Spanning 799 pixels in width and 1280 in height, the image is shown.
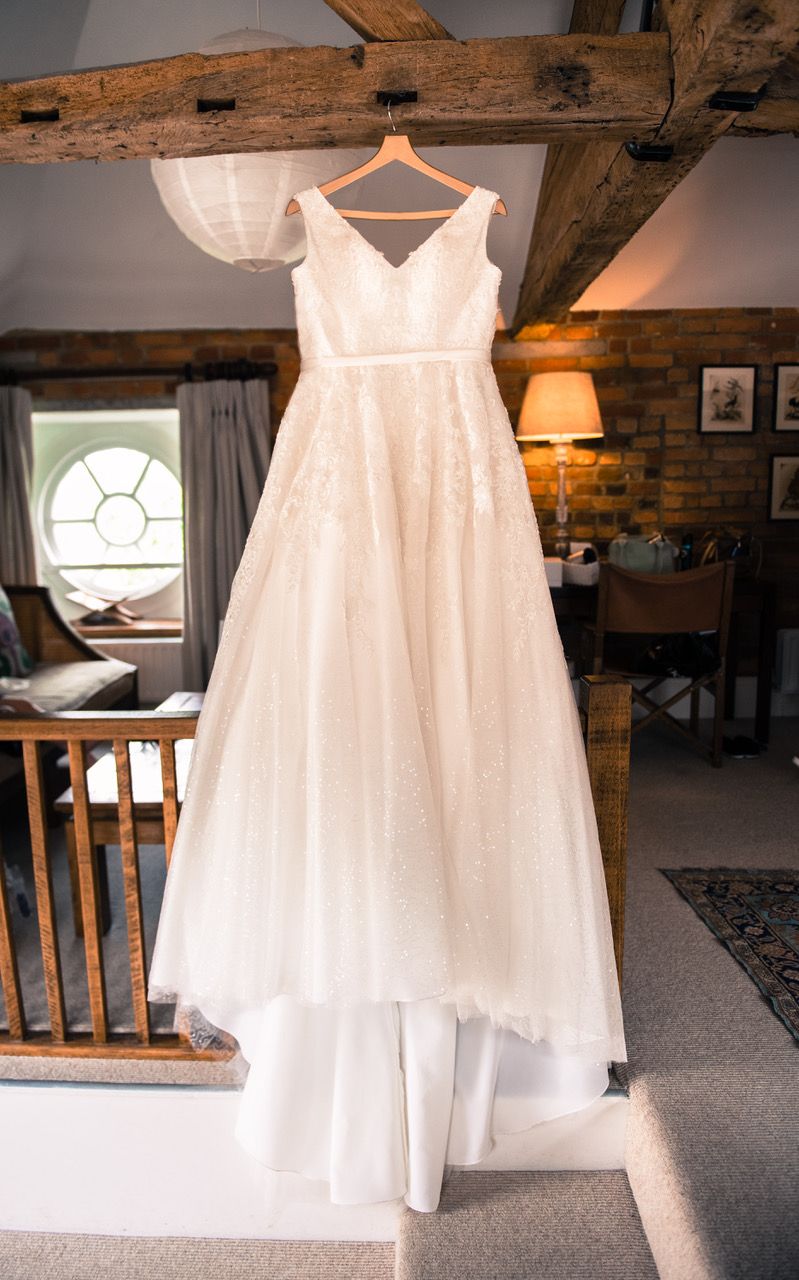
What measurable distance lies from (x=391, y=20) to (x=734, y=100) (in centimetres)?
78

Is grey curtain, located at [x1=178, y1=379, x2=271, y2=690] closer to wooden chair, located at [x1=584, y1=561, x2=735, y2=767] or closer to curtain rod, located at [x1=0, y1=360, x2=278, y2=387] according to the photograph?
curtain rod, located at [x1=0, y1=360, x2=278, y2=387]

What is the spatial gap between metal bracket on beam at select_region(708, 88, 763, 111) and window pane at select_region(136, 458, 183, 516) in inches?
147

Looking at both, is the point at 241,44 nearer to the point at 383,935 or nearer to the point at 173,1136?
the point at 383,935

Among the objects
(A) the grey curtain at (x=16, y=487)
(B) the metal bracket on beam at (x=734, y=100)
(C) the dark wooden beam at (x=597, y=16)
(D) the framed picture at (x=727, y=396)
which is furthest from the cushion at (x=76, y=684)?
(D) the framed picture at (x=727, y=396)

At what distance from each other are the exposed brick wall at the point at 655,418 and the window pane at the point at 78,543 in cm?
125

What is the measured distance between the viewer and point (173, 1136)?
1.69 meters

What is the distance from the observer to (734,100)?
6.24 feet

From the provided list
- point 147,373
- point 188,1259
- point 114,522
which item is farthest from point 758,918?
point 114,522

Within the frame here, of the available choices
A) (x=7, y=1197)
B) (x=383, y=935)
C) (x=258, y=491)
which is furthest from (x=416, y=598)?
(x=258, y=491)

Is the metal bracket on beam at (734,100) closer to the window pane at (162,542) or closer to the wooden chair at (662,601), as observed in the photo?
the wooden chair at (662,601)

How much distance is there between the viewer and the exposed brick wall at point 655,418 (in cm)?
439

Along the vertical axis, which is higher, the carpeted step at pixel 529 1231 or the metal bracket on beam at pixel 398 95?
the metal bracket on beam at pixel 398 95

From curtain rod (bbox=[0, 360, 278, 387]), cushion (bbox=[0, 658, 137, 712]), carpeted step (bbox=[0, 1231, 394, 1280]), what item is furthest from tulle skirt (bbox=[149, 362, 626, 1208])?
curtain rod (bbox=[0, 360, 278, 387])

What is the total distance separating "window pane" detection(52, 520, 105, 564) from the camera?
5137mm
